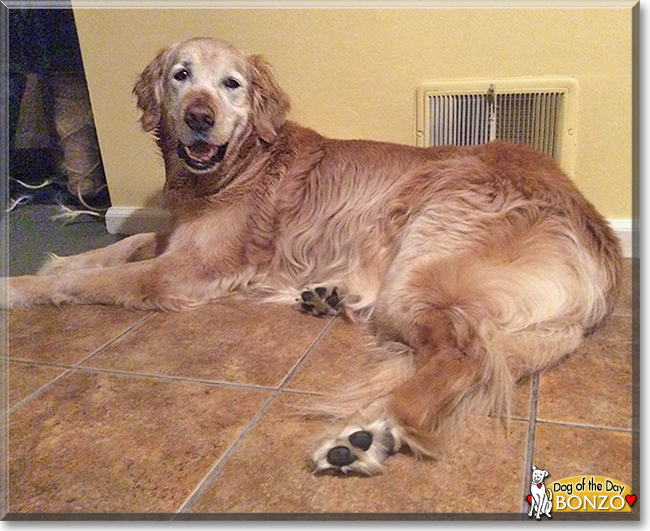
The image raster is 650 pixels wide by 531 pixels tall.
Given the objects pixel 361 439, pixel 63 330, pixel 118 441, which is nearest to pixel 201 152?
pixel 63 330

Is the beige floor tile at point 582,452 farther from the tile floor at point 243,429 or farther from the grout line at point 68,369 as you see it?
the grout line at point 68,369

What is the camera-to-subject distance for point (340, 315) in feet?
6.93

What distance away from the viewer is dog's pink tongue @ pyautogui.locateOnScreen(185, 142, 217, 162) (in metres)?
2.24

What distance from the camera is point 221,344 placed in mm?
1862

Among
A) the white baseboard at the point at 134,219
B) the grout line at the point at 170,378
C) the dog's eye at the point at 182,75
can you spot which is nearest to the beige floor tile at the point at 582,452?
the grout line at the point at 170,378

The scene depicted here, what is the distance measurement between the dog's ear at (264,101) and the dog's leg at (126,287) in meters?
0.63

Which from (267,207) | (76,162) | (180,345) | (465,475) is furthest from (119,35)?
(465,475)

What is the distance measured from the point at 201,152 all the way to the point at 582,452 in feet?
5.64

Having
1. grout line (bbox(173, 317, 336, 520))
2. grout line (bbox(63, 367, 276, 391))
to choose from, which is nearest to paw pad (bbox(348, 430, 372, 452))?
grout line (bbox(173, 317, 336, 520))

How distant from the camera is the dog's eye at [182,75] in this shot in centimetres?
218

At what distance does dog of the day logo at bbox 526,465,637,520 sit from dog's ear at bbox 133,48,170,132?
1931mm

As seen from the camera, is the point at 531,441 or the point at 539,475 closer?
the point at 539,475

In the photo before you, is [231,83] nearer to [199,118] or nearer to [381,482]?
[199,118]

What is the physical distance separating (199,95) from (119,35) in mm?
1070
